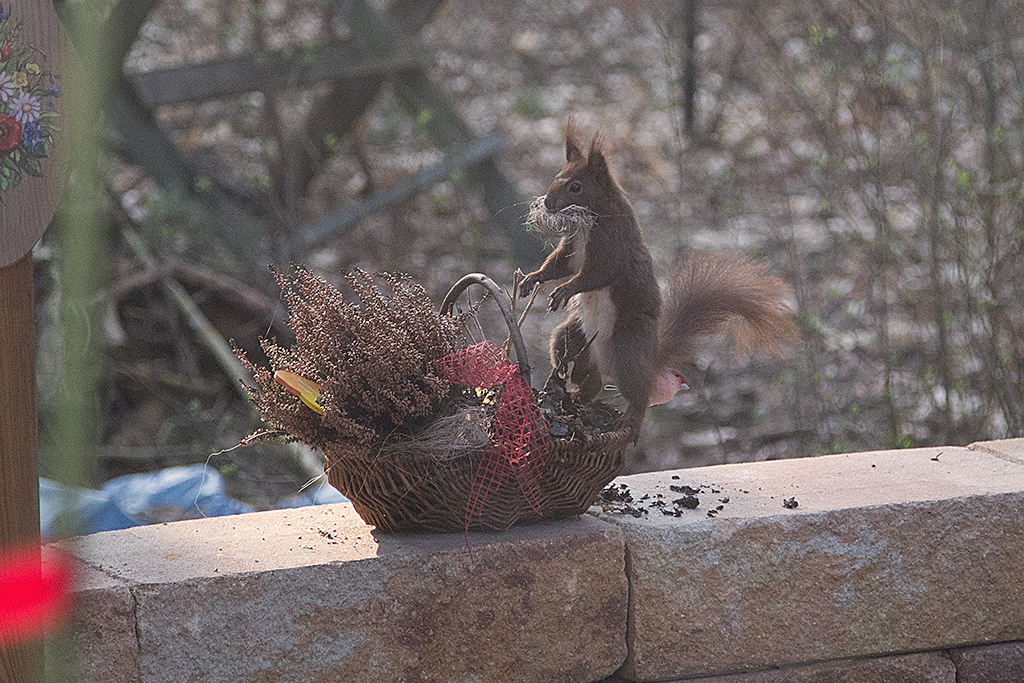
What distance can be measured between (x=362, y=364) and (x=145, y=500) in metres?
1.74

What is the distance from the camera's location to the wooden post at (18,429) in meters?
1.70

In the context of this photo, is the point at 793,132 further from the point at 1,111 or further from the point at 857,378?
the point at 1,111

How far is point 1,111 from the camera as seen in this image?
1.61m

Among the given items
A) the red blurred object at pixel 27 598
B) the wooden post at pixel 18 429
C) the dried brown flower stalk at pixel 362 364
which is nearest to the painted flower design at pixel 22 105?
the wooden post at pixel 18 429

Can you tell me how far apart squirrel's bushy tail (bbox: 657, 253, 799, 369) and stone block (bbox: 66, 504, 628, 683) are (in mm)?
469

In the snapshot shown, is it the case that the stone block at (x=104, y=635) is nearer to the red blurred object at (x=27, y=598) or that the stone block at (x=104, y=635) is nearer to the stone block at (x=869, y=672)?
the red blurred object at (x=27, y=598)

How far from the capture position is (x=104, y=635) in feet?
6.14

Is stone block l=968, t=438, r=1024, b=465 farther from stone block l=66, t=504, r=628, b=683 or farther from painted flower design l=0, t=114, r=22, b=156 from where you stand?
painted flower design l=0, t=114, r=22, b=156

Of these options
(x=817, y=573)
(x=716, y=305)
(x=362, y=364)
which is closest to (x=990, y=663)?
(x=817, y=573)

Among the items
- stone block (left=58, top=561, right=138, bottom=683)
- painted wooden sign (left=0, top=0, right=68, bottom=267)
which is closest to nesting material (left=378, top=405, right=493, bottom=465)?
stone block (left=58, top=561, right=138, bottom=683)

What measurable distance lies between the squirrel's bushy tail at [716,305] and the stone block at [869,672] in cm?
73

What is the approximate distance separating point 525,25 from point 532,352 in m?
3.62

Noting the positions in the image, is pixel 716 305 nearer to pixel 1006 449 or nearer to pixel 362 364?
pixel 362 364

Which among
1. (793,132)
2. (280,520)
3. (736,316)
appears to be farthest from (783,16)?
(280,520)
